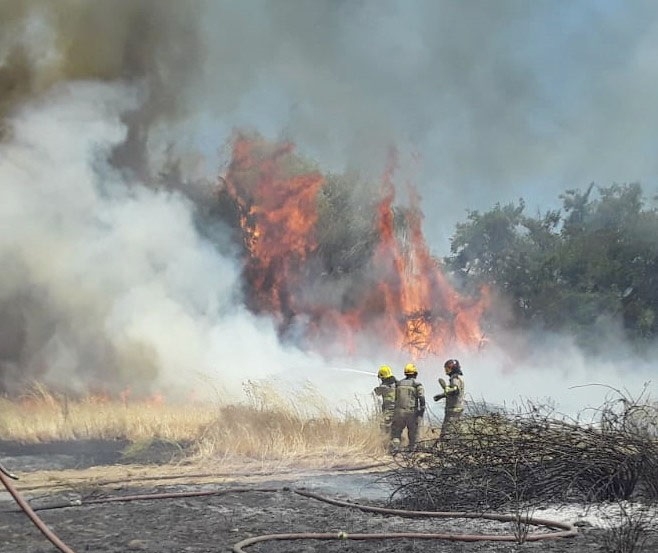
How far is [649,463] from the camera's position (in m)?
6.56

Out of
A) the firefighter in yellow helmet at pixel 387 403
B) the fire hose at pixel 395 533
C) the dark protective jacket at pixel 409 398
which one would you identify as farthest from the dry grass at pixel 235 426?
the fire hose at pixel 395 533

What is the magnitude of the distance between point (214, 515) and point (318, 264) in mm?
16871

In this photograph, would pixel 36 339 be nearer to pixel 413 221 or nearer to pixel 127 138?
pixel 127 138

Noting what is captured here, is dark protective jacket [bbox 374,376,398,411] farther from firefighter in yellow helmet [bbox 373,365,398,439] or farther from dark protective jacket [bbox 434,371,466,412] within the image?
dark protective jacket [bbox 434,371,466,412]

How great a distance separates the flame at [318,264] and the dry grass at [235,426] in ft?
24.0

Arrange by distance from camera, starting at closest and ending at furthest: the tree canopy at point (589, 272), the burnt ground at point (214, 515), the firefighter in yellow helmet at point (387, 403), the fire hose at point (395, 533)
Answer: the fire hose at point (395, 533)
the burnt ground at point (214, 515)
the firefighter in yellow helmet at point (387, 403)
the tree canopy at point (589, 272)

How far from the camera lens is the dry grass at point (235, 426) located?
35.9 feet

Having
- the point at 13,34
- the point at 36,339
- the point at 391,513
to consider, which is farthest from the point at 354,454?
the point at 13,34

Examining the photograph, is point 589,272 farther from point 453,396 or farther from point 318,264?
point 453,396

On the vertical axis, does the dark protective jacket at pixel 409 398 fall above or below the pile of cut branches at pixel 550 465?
above

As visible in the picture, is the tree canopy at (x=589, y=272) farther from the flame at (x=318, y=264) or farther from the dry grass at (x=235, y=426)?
the dry grass at (x=235, y=426)

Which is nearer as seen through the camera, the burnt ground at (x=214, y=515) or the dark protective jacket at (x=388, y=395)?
the burnt ground at (x=214, y=515)

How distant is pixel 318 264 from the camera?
23203mm

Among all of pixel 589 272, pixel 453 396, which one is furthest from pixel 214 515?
pixel 589 272
